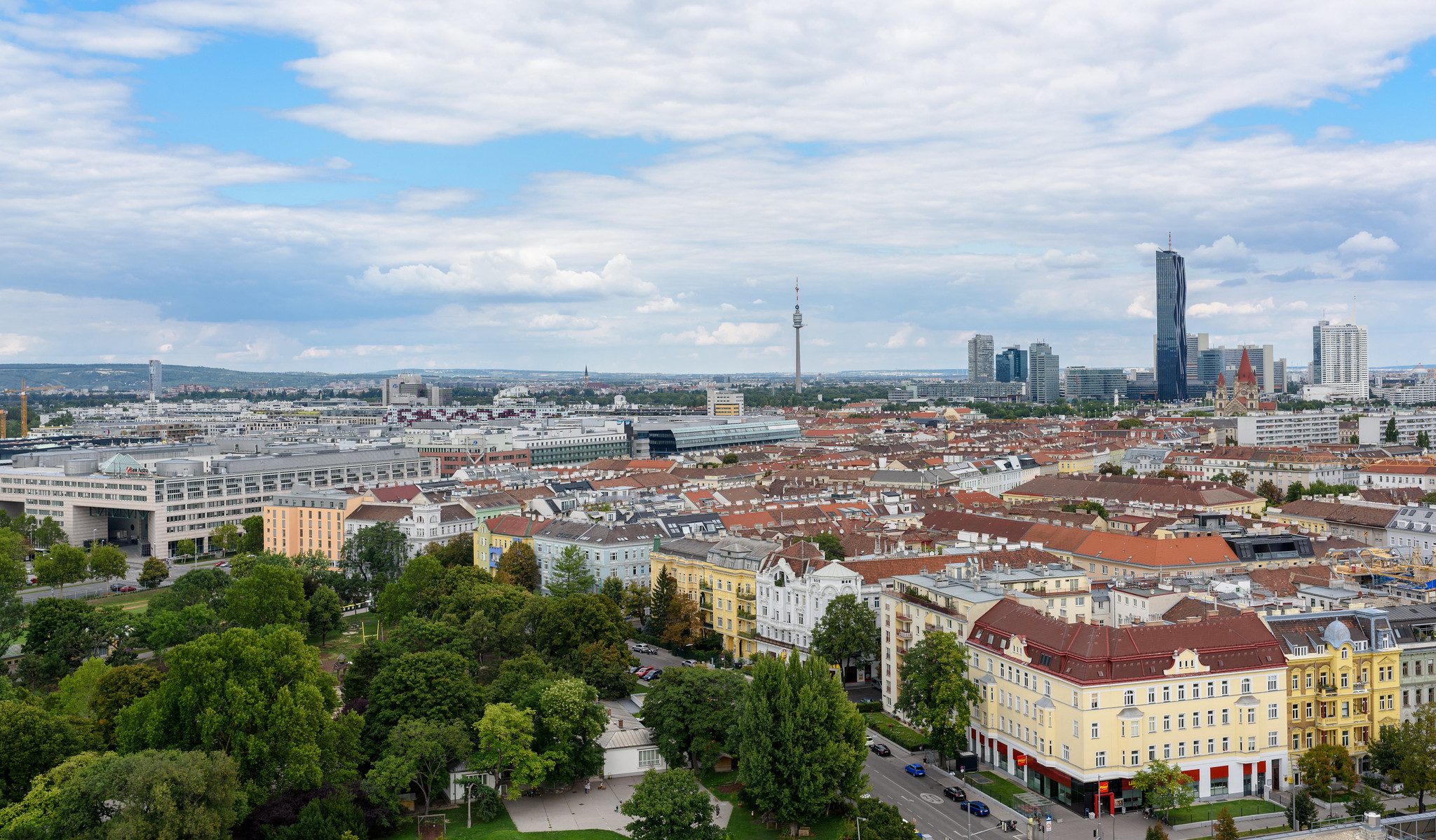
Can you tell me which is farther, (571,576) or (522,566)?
(522,566)

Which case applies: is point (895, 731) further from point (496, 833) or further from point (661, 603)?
point (661, 603)

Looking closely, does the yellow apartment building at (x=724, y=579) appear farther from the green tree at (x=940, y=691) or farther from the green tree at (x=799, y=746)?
the green tree at (x=799, y=746)

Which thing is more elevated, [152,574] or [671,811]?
[152,574]

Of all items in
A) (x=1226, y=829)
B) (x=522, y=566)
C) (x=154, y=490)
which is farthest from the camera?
(x=154, y=490)

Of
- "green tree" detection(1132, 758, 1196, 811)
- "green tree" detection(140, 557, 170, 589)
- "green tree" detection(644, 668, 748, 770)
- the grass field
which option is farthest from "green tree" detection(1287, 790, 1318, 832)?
"green tree" detection(140, 557, 170, 589)

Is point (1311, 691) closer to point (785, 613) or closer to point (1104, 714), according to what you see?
point (1104, 714)

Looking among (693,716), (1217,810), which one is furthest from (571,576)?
(1217,810)
